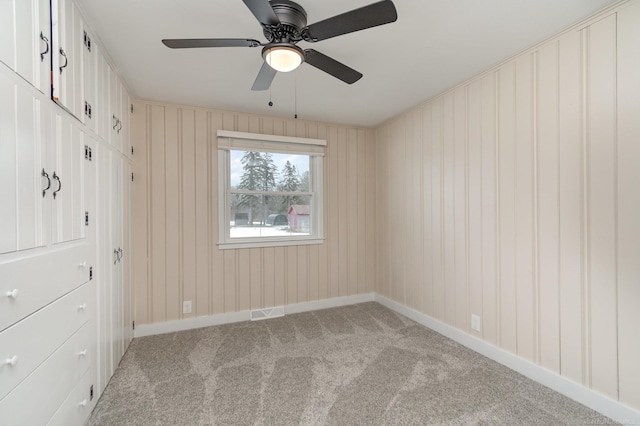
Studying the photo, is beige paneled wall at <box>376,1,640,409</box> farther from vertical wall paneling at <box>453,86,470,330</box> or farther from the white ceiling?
the white ceiling

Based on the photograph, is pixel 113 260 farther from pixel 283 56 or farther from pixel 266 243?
pixel 283 56

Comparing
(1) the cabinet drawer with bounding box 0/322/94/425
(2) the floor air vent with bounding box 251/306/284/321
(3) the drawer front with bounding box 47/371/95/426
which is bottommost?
(2) the floor air vent with bounding box 251/306/284/321

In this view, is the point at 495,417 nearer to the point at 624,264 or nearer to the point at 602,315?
the point at 602,315

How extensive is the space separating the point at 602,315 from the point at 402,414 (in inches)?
55.7

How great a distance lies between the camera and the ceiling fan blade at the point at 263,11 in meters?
1.26

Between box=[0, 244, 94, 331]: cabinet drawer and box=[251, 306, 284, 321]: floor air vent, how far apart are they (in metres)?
1.99

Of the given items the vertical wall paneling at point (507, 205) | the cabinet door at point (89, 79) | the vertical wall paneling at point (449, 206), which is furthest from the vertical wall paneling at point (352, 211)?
the cabinet door at point (89, 79)

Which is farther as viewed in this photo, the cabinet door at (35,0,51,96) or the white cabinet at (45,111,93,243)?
the white cabinet at (45,111,93,243)

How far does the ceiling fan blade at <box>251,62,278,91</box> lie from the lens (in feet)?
5.85

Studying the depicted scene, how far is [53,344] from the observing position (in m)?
1.32

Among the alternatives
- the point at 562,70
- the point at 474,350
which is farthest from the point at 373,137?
the point at 474,350

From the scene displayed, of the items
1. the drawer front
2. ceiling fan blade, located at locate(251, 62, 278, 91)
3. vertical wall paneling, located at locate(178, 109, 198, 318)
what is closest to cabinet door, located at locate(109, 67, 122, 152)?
vertical wall paneling, located at locate(178, 109, 198, 318)

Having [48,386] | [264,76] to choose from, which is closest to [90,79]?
[264,76]

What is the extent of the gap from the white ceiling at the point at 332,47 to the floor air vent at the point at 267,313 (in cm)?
245
